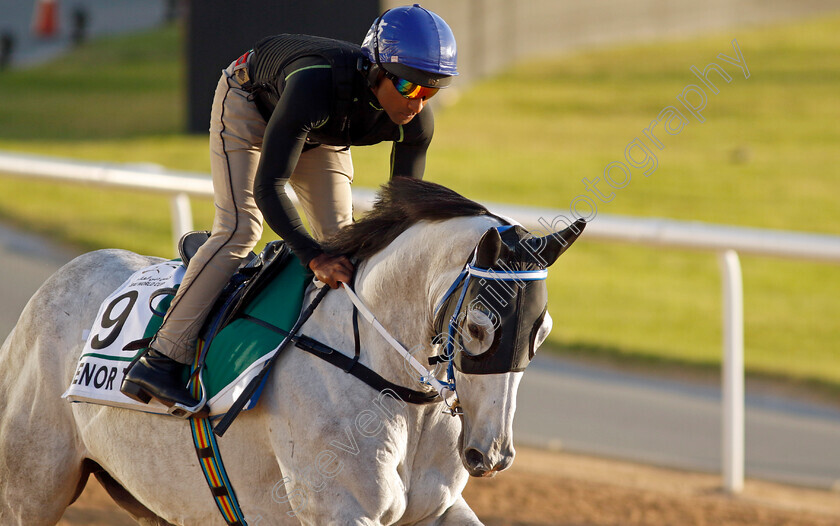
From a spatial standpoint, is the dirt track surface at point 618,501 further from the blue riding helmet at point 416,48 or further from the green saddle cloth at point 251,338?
the blue riding helmet at point 416,48

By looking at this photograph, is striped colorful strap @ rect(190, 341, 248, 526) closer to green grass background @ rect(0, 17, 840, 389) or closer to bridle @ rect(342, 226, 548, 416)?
bridle @ rect(342, 226, 548, 416)

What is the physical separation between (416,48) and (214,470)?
1.46 meters

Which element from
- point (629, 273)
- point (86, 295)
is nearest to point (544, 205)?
point (629, 273)

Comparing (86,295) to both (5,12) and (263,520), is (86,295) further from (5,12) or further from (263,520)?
(5,12)

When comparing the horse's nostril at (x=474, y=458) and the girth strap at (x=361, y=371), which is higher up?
the girth strap at (x=361, y=371)

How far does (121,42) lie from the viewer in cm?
2366

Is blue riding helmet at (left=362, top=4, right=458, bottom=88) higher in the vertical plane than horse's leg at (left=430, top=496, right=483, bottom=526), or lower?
higher

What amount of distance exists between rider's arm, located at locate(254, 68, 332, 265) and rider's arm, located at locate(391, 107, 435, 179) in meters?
0.40

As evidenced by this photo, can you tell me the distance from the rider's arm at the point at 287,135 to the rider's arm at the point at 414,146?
0.40 meters

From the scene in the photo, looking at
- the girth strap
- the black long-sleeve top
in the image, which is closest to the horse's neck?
the girth strap

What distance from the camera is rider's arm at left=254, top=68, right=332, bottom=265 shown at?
294 centimetres

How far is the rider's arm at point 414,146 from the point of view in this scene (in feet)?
10.8

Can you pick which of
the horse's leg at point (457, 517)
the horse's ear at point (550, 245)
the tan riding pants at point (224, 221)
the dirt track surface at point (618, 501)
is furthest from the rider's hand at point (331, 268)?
the dirt track surface at point (618, 501)

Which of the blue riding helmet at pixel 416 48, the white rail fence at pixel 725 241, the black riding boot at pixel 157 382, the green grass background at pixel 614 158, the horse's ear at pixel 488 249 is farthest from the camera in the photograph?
the green grass background at pixel 614 158
